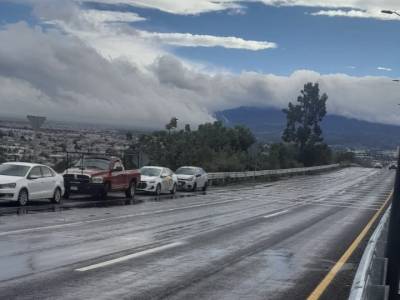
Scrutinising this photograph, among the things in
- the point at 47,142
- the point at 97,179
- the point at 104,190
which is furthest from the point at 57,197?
the point at 47,142

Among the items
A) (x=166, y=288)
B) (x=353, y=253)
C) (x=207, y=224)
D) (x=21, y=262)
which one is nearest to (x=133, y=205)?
(x=207, y=224)

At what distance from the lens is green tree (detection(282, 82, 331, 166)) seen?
322 feet

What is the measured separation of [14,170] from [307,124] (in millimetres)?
80696

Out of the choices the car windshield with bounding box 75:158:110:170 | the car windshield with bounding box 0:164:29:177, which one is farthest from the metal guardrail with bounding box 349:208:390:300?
the car windshield with bounding box 75:158:110:170

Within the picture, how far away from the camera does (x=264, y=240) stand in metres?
15.5

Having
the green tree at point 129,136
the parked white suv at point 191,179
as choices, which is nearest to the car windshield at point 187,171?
the parked white suv at point 191,179

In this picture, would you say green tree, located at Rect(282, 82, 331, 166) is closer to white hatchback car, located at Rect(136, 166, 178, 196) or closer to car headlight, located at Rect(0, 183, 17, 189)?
white hatchback car, located at Rect(136, 166, 178, 196)

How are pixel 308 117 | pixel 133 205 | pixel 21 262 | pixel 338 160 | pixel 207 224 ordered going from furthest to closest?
1. pixel 338 160
2. pixel 308 117
3. pixel 133 205
4. pixel 207 224
5. pixel 21 262

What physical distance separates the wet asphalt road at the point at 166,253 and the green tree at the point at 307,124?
7634 cm

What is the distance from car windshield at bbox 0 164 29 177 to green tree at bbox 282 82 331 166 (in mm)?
78685

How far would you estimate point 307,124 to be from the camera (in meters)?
98.9

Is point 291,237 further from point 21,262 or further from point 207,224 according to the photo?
point 21,262

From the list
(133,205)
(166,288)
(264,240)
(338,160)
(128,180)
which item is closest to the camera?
(166,288)

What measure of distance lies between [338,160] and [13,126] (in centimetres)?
10018
